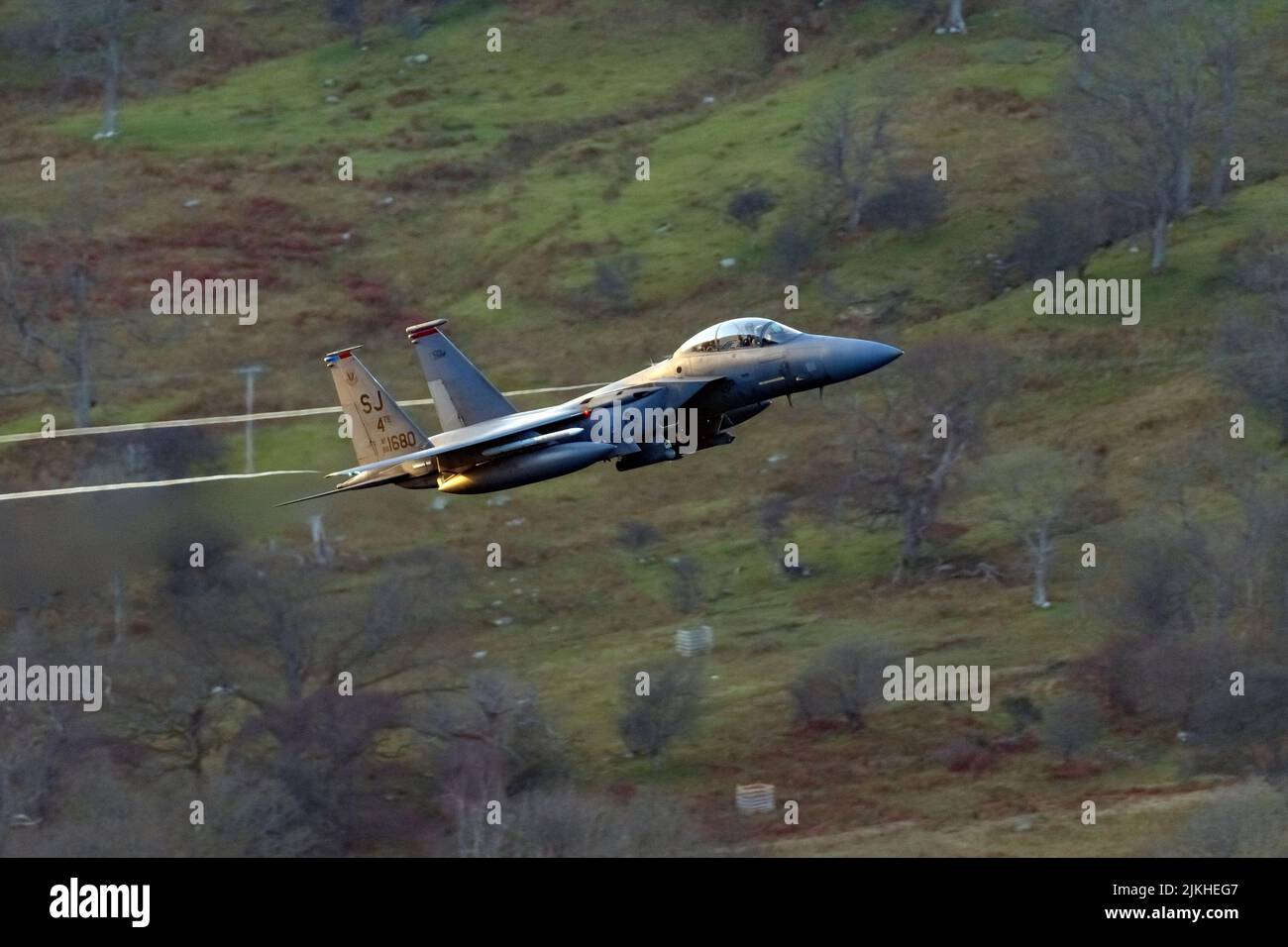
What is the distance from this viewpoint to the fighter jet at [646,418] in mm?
42781

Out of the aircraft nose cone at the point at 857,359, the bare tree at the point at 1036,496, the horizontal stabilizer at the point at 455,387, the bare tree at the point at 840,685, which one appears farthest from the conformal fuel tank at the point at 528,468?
the bare tree at the point at 1036,496

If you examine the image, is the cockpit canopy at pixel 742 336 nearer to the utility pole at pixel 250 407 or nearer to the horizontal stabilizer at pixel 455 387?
the horizontal stabilizer at pixel 455 387

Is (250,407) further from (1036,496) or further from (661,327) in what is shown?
(1036,496)

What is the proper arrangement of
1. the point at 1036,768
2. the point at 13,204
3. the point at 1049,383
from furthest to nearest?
1. the point at 13,204
2. the point at 1049,383
3. the point at 1036,768

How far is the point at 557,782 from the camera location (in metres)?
61.5

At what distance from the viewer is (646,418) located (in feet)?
142

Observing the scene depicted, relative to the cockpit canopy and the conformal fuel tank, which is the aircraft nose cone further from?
the conformal fuel tank

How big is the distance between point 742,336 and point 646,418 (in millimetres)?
2122

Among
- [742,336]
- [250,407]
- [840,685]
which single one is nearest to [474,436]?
[742,336]
